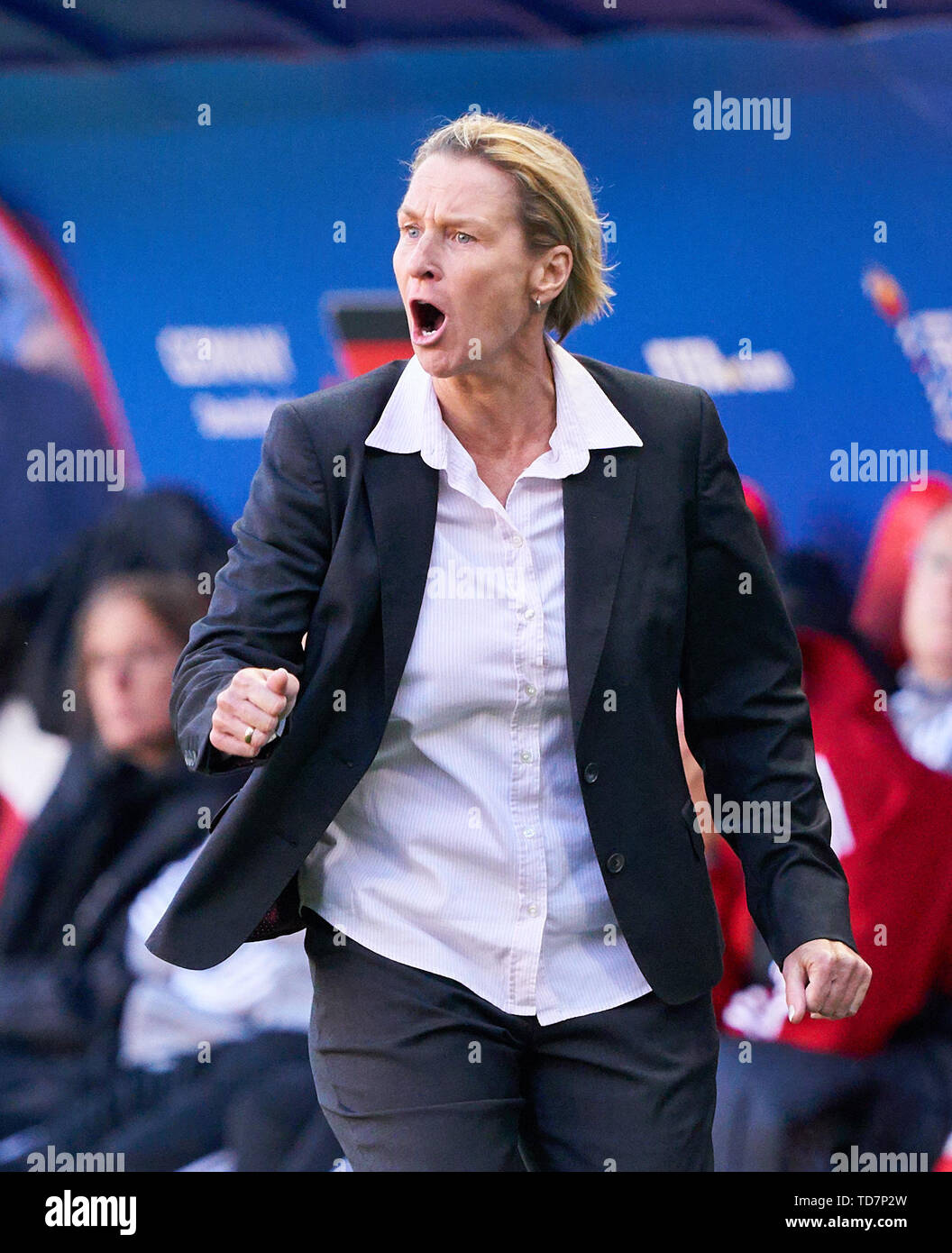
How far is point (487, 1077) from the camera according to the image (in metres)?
2.18

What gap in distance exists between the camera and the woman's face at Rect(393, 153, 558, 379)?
2.27 meters

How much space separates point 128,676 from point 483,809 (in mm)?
2335

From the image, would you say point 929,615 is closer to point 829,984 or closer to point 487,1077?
point 829,984

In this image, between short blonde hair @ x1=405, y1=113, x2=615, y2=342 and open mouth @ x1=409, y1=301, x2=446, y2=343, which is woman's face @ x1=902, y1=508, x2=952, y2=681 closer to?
short blonde hair @ x1=405, y1=113, x2=615, y2=342

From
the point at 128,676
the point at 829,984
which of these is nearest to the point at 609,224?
the point at 128,676

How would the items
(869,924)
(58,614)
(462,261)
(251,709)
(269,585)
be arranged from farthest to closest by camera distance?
(58,614), (869,924), (462,261), (269,585), (251,709)

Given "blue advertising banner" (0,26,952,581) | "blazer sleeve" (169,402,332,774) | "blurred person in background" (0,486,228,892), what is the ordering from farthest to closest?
"blurred person in background" (0,486,228,892) → "blue advertising banner" (0,26,952,581) → "blazer sleeve" (169,402,332,774)

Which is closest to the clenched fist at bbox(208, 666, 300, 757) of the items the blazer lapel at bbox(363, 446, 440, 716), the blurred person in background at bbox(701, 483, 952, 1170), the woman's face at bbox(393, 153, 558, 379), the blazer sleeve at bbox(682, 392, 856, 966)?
the blazer lapel at bbox(363, 446, 440, 716)

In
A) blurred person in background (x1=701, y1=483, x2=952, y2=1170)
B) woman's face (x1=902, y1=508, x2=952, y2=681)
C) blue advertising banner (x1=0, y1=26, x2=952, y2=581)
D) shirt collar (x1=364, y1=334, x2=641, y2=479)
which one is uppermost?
blue advertising banner (x1=0, y1=26, x2=952, y2=581)

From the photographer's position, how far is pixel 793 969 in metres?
2.24

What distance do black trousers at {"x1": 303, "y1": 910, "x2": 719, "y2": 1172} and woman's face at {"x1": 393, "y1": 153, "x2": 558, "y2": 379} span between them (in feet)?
2.70

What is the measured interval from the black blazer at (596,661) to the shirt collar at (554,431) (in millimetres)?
20

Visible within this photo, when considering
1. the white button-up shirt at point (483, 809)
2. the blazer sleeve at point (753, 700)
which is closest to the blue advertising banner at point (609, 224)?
the blazer sleeve at point (753, 700)

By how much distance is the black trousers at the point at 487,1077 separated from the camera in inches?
85.0
